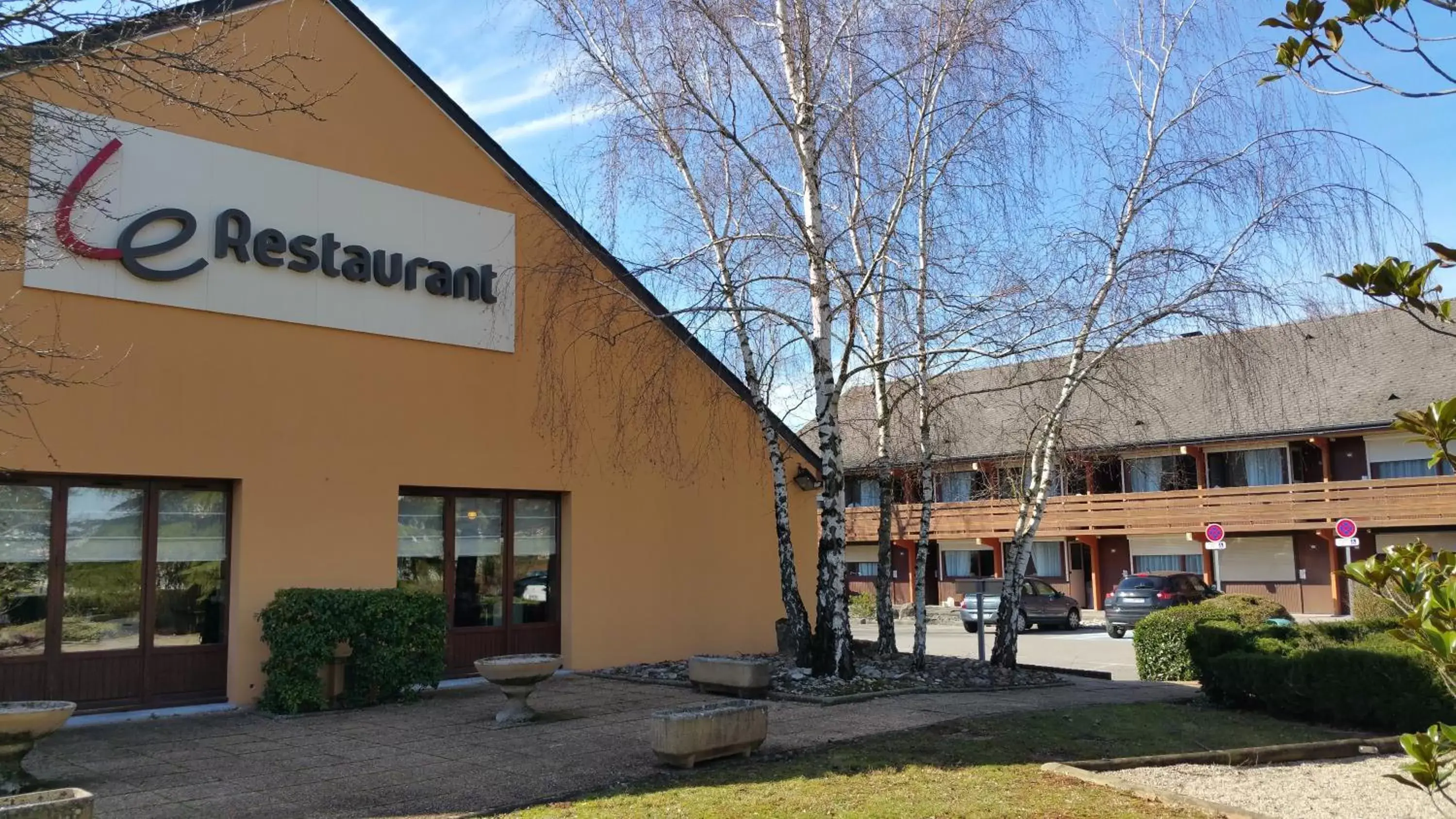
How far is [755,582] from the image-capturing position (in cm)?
1714

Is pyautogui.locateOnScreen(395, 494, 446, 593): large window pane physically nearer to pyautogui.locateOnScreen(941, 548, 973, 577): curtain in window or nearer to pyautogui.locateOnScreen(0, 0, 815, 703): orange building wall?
pyautogui.locateOnScreen(0, 0, 815, 703): orange building wall

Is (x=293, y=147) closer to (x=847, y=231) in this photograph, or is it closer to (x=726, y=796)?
(x=847, y=231)

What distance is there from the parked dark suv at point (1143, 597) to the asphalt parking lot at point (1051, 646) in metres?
0.44

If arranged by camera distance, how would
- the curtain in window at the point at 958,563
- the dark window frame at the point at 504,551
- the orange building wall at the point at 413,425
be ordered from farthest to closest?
the curtain in window at the point at 958,563 < the dark window frame at the point at 504,551 < the orange building wall at the point at 413,425

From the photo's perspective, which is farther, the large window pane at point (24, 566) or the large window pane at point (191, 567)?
the large window pane at point (191, 567)

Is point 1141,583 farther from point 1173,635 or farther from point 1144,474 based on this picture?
point 1173,635

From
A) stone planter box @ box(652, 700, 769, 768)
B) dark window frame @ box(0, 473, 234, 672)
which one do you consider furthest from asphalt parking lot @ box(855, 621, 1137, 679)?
dark window frame @ box(0, 473, 234, 672)

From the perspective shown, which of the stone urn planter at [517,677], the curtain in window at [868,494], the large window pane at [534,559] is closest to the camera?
the stone urn planter at [517,677]

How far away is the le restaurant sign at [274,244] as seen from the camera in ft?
36.4

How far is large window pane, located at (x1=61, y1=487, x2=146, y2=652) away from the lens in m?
11.0

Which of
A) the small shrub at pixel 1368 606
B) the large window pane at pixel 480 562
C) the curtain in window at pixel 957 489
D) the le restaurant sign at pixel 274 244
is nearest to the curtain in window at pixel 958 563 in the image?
the curtain in window at pixel 957 489

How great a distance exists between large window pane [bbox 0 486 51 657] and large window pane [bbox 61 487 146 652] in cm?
19

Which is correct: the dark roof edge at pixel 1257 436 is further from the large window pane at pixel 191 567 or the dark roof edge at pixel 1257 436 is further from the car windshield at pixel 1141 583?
the large window pane at pixel 191 567

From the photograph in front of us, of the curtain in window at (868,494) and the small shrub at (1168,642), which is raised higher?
the curtain in window at (868,494)
